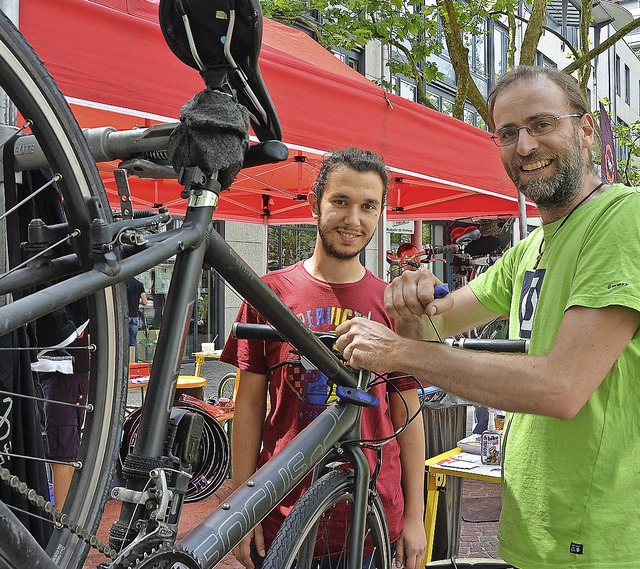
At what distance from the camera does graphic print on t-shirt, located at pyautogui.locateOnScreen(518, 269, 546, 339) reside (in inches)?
76.1

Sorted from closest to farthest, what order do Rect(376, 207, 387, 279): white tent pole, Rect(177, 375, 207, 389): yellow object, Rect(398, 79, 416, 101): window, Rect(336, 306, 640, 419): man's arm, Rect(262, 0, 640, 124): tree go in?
Rect(336, 306, 640, 419): man's arm, Rect(376, 207, 387, 279): white tent pole, Rect(177, 375, 207, 389): yellow object, Rect(262, 0, 640, 124): tree, Rect(398, 79, 416, 101): window

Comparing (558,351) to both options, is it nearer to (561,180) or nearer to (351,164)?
(561,180)

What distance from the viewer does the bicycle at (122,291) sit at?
3.74 ft

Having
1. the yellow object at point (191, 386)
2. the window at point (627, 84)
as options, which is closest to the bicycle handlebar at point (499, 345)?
the yellow object at point (191, 386)

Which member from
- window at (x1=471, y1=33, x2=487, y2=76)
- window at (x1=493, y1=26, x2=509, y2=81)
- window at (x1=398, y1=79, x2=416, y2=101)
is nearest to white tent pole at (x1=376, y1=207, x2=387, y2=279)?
window at (x1=398, y1=79, x2=416, y2=101)

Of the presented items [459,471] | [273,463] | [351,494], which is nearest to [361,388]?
[351,494]

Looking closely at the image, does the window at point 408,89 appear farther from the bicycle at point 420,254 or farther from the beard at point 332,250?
the beard at point 332,250

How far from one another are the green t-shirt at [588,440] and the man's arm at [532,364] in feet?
0.11

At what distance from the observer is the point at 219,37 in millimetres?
1418

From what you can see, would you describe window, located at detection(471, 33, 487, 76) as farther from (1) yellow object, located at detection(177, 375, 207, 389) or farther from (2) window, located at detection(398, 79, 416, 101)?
(1) yellow object, located at detection(177, 375, 207, 389)

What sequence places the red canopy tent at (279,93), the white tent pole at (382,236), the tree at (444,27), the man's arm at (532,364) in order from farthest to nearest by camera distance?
the tree at (444,27) → the white tent pole at (382,236) → the red canopy tent at (279,93) → the man's arm at (532,364)

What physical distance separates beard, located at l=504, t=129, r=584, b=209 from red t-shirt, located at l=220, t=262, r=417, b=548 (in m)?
0.64

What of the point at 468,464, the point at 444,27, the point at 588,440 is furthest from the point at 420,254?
the point at 588,440

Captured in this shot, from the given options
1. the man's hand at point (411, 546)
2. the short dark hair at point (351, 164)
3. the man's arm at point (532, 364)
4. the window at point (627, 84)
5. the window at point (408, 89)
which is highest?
the window at point (627, 84)
